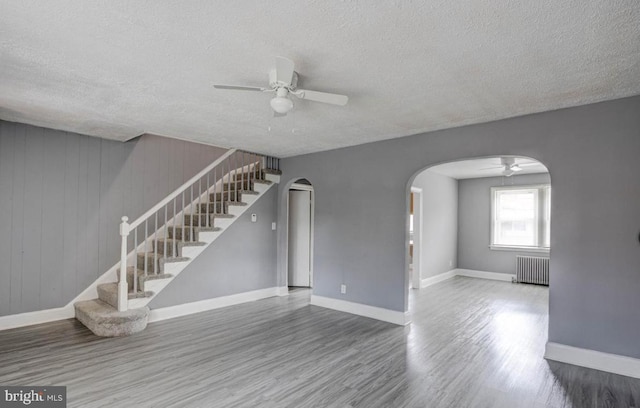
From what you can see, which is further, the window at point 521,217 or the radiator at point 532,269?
the window at point 521,217

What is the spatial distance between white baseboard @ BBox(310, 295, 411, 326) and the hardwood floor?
0.17 m

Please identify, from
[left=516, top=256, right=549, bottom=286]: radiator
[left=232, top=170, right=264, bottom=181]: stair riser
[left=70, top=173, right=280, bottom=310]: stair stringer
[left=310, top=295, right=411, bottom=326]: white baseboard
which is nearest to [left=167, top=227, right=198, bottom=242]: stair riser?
[left=70, top=173, right=280, bottom=310]: stair stringer

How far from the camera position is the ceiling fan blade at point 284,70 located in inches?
86.4

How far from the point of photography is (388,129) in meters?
4.21

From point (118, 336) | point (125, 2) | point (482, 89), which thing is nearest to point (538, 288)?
point (482, 89)

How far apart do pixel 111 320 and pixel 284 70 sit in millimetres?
3484

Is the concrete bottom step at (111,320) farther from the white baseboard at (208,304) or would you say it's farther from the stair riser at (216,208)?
the stair riser at (216,208)

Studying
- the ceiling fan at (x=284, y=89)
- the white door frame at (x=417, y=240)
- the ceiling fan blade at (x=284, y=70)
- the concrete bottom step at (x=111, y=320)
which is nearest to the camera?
the ceiling fan blade at (x=284, y=70)

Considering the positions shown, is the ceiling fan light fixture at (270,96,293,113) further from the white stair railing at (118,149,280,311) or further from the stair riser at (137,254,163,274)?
the stair riser at (137,254,163,274)

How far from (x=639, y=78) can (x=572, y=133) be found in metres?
0.73

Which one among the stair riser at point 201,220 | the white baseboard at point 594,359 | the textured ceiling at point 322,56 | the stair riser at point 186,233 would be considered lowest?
the white baseboard at point 594,359

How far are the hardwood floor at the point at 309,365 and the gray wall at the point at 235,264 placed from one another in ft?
1.56

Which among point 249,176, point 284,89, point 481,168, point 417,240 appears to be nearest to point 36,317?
point 249,176

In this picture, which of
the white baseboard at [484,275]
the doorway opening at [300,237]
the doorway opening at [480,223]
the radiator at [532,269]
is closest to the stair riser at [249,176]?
the doorway opening at [300,237]
